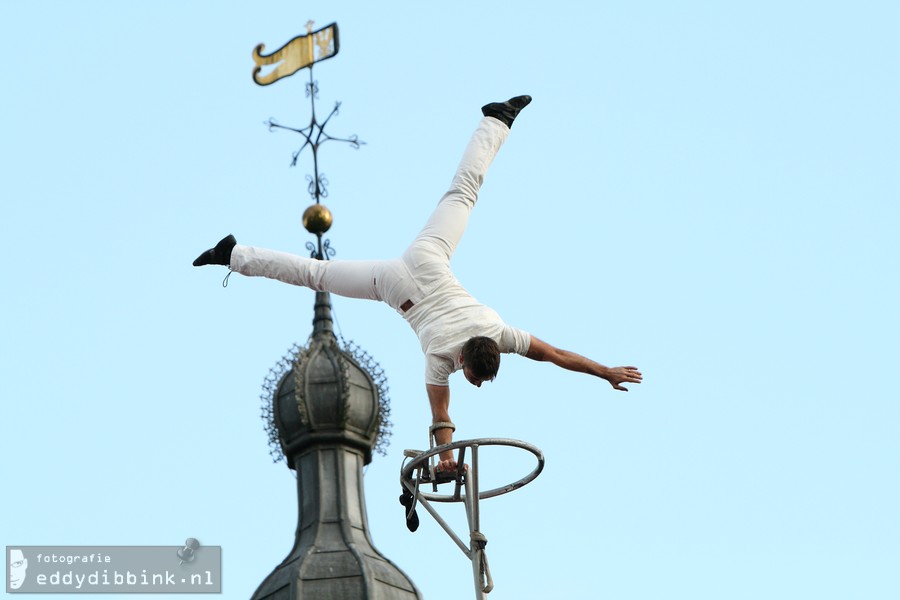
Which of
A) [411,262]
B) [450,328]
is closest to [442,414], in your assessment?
[450,328]

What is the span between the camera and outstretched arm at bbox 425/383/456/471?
16.4m

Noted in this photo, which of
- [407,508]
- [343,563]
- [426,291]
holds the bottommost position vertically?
[407,508]

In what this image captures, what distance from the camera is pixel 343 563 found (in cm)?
4862

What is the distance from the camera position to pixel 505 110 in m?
17.4

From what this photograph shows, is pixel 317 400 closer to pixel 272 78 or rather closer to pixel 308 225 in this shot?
pixel 308 225

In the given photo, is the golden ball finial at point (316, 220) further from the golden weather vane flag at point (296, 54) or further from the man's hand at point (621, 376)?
the man's hand at point (621, 376)

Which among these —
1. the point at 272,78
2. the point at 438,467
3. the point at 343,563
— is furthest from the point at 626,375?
the point at 343,563

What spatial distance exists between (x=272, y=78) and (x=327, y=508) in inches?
533

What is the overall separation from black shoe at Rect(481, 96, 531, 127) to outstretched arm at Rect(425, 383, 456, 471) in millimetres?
2672

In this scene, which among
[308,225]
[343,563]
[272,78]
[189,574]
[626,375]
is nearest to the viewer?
[626,375]

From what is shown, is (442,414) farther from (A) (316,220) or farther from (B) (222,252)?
(A) (316,220)

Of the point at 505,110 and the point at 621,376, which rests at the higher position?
the point at 505,110

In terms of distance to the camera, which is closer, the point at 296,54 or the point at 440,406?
the point at 440,406

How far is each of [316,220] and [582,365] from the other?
119 ft
